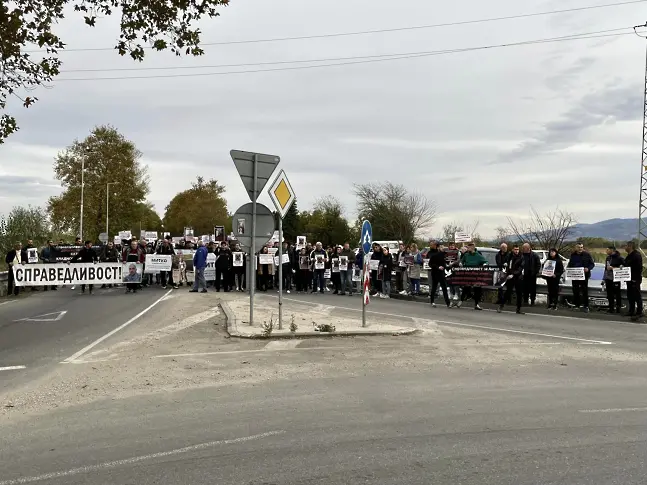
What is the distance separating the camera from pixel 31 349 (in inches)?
408

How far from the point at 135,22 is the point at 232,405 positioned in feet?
29.2

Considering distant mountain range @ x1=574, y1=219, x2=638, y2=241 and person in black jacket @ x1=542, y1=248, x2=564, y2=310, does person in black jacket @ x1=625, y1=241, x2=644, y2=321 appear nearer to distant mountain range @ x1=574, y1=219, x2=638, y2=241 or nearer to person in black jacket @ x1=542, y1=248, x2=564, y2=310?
person in black jacket @ x1=542, y1=248, x2=564, y2=310

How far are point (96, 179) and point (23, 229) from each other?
3128 centimetres

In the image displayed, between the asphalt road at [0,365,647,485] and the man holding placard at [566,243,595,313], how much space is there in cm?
998

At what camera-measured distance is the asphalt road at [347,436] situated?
15.2 ft

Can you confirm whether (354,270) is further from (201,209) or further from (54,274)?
(201,209)

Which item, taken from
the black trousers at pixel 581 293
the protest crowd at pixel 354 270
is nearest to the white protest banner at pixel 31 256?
the protest crowd at pixel 354 270

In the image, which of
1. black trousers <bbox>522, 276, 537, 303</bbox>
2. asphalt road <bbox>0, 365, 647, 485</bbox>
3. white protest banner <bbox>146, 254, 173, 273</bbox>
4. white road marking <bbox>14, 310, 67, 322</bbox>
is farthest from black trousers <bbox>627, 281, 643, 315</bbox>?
white protest banner <bbox>146, 254, 173, 273</bbox>

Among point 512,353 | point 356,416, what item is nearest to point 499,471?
point 356,416

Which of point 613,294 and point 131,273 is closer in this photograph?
point 613,294

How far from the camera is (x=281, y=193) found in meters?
12.5

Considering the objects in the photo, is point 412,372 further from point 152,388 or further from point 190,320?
point 190,320

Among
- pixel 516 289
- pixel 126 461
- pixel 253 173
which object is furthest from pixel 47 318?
pixel 516 289

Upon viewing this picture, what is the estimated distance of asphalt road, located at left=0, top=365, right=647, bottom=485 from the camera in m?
4.63
